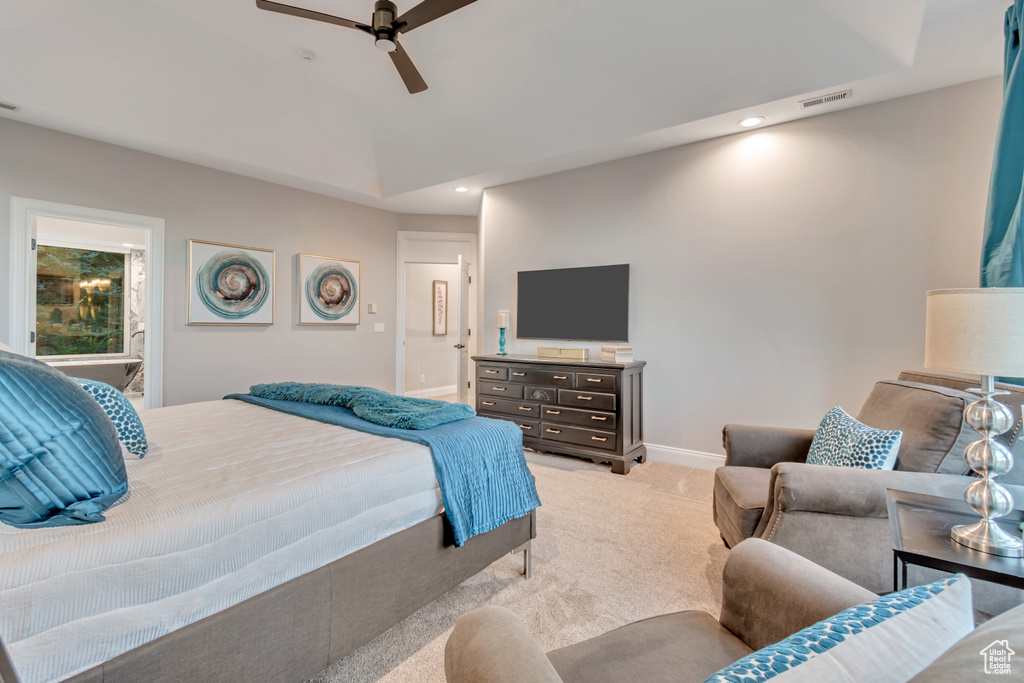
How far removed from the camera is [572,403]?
3.79 meters

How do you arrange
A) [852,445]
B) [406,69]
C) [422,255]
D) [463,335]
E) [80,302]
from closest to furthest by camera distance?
1. [852,445]
2. [406,69]
3. [80,302]
4. [463,335]
5. [422,255]

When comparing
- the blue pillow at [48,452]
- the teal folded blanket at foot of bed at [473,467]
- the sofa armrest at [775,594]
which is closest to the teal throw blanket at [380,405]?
the teal folded blanket at foot of bed at [473,467]

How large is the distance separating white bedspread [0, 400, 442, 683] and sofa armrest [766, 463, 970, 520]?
4.30 feet

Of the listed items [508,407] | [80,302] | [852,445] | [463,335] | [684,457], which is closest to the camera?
[852,445]

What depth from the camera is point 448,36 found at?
10.4 feet

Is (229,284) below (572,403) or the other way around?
the other way around

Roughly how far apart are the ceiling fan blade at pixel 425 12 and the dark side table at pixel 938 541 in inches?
106

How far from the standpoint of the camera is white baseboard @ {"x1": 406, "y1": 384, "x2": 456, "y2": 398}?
6.66m

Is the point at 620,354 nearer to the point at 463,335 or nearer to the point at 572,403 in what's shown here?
the point at 572,403

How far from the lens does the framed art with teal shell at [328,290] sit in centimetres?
493

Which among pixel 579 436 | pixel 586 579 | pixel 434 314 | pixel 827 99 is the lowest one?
pixel 586 579

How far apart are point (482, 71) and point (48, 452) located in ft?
11.4

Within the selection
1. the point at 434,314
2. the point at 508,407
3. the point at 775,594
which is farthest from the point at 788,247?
the point at 434,314

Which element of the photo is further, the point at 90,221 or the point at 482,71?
the point at 90,221
